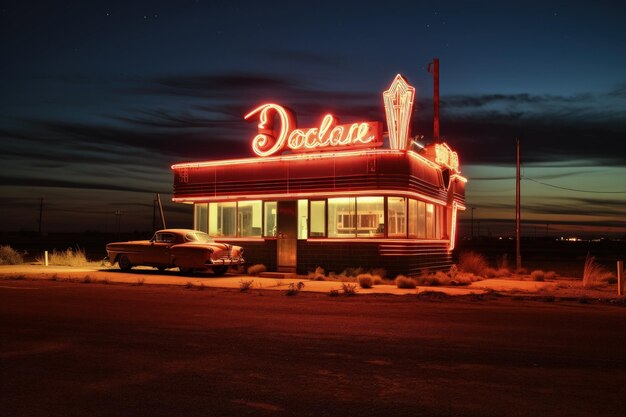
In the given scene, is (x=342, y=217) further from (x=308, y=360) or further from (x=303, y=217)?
(x=308, y=360)

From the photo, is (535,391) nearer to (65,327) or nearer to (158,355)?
(158,355)

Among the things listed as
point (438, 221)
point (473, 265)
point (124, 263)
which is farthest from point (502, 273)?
point (124, 263)

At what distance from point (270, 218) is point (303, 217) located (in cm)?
172

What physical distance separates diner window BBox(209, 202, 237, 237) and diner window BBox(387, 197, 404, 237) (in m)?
7.21

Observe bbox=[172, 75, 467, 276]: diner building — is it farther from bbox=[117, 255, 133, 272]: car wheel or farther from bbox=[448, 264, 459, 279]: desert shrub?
bbox=[117, 255, 133, 272]: car wheel

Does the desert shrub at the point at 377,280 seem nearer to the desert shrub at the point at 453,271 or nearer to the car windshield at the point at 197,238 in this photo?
the desert shrub at the point at 453,271

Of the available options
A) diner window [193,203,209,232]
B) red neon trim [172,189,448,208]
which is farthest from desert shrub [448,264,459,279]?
diner window [193,203,209,232]

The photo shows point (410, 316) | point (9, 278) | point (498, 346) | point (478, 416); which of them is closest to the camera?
point (478, 416)

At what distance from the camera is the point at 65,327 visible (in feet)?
38.0

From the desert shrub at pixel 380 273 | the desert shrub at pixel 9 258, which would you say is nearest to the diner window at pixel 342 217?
the desert shrub at pixel 380 273

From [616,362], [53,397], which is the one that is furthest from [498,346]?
[53,397]

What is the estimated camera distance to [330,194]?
25.4 metres

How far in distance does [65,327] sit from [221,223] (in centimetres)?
1750

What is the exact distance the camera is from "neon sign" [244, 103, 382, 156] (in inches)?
989
